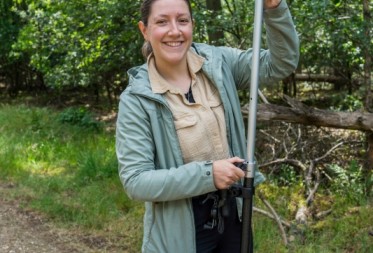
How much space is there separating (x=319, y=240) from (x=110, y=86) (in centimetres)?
765

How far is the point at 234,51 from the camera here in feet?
7.22

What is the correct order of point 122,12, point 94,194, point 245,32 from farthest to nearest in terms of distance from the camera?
point 122,12 < point 245,32 < point 94,194

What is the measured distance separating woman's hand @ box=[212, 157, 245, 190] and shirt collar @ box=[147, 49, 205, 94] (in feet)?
1.16

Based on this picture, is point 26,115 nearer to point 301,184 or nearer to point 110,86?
point 110,86

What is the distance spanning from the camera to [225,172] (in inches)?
70.7

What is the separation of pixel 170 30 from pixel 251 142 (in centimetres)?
A: 53

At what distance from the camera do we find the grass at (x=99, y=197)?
13.7ft

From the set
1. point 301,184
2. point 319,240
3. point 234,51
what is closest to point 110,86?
point 301,184

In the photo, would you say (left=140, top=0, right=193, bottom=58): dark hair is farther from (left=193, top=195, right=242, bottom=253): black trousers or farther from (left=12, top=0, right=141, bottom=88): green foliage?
(left=12, top=0, right=141, bottom=88): green foliage

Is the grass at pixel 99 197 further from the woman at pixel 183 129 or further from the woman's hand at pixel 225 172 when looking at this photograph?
the woman's hand at pixel 225 172

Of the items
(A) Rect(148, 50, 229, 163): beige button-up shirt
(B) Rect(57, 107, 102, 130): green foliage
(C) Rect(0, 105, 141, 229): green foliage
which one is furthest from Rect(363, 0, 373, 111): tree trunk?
(B) Rect(57, 107, 102, 130): green foliage

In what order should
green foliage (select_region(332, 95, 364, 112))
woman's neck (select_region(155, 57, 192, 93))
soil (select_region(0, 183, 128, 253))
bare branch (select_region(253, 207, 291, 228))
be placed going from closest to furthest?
woman's neck (select_region(155, 57, 192, 93))
bare branch (select_region(253, 207, 291, 228))
soil (select_region(0, 183, 128, 253))
green foliage (select_region(332, 95, 364, 112))

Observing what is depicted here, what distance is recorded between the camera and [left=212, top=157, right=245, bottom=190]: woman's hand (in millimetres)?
1788

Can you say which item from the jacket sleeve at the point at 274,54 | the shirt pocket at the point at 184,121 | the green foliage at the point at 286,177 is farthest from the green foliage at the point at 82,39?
the shirt pocket at the point at 184,121
